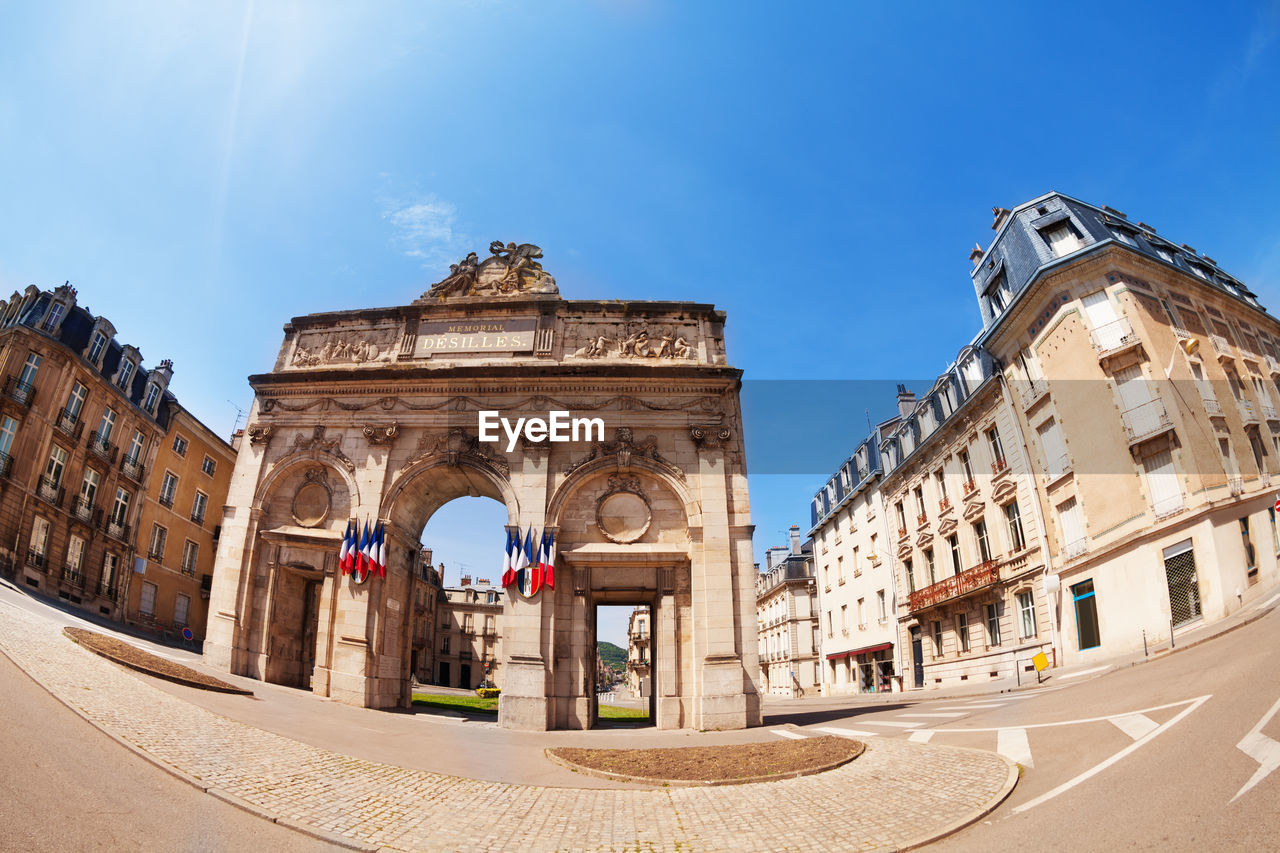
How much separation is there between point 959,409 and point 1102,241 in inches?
380

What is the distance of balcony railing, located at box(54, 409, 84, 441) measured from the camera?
26609 millimetres

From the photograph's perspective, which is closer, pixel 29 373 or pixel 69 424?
pixel 29 373

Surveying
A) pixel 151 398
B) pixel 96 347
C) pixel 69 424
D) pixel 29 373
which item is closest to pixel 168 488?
pixel 151 398

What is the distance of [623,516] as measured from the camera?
19141 mm

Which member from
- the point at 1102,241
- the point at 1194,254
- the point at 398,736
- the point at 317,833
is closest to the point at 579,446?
the point at 398,736

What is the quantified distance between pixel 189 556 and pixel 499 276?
27.1m

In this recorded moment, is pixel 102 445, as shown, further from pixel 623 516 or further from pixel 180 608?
pixel 623 516

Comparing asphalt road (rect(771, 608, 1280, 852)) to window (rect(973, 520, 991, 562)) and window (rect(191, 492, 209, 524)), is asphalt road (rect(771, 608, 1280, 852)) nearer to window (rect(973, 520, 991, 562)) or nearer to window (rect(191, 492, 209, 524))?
window (rect(973, 520, 991, 562))

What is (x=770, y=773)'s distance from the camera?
874 cm

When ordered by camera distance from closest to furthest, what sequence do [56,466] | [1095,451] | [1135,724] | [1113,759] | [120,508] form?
1. [1113,759]
2. [1135,724]
3. [1095,451]
4. [56,466]
5. [120,508]

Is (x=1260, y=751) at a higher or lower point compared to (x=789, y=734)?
higher

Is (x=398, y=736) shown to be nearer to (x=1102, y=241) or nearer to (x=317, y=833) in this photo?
(x=317, y=833)

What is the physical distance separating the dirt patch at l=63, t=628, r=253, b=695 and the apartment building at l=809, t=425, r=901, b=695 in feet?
110

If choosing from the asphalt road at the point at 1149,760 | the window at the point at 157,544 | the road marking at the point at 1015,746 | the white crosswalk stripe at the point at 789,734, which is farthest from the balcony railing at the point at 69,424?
the road marking at the point at 1015,746
